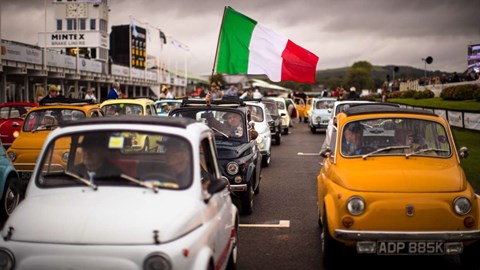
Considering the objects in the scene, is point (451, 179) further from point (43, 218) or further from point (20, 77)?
point (20, 77)

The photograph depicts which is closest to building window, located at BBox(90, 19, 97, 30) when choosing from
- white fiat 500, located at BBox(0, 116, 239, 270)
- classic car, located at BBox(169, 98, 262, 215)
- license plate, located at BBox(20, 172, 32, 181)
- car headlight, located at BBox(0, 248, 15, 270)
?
license plate, located at BBox(20, 172, 32, 181)

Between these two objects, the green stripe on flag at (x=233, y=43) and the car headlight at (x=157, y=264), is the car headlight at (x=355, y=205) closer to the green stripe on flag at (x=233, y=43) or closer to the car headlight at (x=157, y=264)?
the car headlight at (x=157, y=264)

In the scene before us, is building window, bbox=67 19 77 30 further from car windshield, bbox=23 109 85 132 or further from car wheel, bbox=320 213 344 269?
car wheel, bbox=320 213 344 269

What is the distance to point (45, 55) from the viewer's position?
45250mm

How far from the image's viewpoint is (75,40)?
8994cm

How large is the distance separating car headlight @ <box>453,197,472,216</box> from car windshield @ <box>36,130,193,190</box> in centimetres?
304

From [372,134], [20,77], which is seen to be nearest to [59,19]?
[20,77]

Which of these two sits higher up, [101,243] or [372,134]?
[372,134]

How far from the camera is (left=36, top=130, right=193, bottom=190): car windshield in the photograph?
5465mm

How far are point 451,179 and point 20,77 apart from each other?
153 ft

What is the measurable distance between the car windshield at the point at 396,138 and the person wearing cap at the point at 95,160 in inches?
136

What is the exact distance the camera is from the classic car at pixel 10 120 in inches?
822

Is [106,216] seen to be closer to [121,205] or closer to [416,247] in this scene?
[121,205]

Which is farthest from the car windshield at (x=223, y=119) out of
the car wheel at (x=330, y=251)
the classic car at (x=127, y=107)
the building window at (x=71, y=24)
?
the building window at (x=71, y=24)
